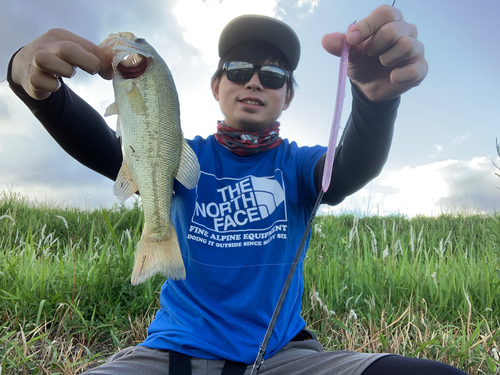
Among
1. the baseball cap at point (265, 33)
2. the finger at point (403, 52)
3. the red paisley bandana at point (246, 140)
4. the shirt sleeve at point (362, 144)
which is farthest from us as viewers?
the baseball cap at point (265, 33)

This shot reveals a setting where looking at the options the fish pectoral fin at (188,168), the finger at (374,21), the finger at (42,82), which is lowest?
the fish pectoral fin at (188,168)

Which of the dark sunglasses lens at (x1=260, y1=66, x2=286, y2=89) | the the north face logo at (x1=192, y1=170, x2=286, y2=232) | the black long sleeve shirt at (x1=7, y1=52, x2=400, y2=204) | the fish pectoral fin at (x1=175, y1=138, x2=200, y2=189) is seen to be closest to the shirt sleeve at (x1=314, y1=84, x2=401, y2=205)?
the black long sleeve shirt at (x1=7, y1=52, x2=400, y2=204)

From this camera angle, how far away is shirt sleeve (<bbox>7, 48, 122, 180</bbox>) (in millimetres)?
1948

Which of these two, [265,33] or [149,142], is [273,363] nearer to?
[149,142]

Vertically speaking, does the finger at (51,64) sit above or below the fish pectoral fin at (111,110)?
above

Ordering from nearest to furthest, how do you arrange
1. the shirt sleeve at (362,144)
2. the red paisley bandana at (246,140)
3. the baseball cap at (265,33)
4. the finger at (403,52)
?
the finger at (403,52) < the shirt sleeve at (362,144) < the red paisley bandana at (246,140) < the baseball cap at (265,33)

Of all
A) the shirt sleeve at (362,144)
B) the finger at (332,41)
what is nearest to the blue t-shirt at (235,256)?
the shirt sleeve at (362,144)

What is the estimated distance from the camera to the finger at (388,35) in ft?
5.06

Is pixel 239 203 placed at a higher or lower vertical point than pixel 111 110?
lower

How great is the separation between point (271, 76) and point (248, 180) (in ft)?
2.47

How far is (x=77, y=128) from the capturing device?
2.05m

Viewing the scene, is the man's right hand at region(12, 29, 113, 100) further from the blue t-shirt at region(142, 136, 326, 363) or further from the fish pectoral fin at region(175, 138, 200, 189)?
the blue t-shirt at region(142, 136, 326, 363)

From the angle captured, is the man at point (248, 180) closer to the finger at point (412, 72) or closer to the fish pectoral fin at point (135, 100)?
the finger at point (412, 72)

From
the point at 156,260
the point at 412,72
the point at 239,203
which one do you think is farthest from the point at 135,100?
the point at 412,72
